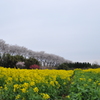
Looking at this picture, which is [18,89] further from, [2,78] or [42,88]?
[2,78]

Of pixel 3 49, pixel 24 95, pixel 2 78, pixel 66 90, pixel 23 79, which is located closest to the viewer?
pixel 24 95

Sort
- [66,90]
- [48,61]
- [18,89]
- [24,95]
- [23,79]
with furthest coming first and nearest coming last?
[48,61] < [66,90] < [23,79] < [18,89] < [24,95]

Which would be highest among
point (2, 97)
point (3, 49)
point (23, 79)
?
point (3, 49)

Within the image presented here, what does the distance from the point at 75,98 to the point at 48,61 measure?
57884 mm

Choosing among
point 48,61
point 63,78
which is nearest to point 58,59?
point 48,61

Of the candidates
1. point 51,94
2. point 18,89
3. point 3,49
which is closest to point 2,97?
point 18,89

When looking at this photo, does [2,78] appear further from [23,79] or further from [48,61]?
[48,61]

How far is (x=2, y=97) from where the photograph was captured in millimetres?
4617

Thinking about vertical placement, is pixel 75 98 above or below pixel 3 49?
below

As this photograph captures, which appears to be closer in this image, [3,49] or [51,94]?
[51,94]

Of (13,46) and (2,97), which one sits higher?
(13,46)

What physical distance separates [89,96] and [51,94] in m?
1.05

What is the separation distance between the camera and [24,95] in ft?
13.6

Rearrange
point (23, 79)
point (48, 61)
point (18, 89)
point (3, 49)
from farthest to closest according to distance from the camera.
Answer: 1. point (48, 61)
2. point (3, 49)
3. point (23, 79)
4. point (18, 89)
